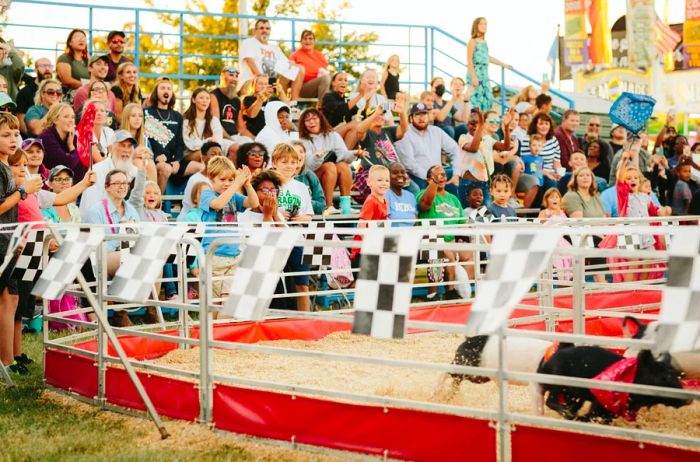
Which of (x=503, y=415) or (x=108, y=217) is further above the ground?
(x=108, y=217)

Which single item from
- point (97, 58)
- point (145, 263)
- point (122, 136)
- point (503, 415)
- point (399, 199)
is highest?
point (97, 58)

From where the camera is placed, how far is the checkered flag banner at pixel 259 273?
503 cm

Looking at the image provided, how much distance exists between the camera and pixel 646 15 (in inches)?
1444

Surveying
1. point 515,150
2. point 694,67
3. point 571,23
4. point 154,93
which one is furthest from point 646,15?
point 154,93

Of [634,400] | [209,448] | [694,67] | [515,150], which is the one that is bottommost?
[209,448]

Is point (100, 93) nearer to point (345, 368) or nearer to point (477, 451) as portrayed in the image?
point (345, 368)

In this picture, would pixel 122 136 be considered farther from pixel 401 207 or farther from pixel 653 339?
pixel 653 339

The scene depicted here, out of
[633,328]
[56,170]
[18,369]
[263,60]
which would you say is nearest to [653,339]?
[633,328]

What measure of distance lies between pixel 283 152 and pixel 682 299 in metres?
6.89

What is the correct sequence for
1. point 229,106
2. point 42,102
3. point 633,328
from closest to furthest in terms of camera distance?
point 633,328, point 42,102, point 229,106

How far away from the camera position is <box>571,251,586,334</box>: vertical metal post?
7426 mm

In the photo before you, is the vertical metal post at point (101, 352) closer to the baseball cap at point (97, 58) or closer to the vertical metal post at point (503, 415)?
the vertical metal post at point (503, 415)

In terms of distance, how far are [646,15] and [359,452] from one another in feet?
114

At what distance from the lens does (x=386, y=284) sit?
458 cm
